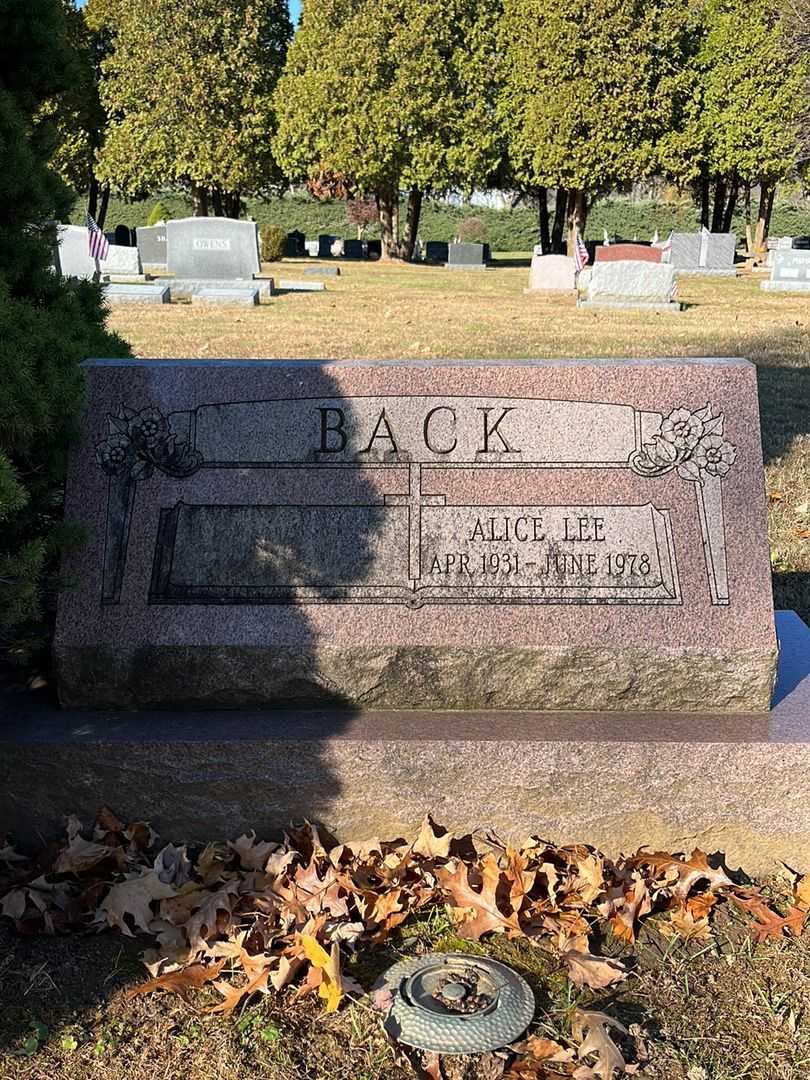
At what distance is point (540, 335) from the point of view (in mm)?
13297

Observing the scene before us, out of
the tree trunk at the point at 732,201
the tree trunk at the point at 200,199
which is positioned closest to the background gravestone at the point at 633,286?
the tree trunk at the point at 732,201

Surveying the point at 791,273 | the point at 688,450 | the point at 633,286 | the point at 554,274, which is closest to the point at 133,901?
the point at 688,450

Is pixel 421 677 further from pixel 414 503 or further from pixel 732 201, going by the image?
pixel 732 201

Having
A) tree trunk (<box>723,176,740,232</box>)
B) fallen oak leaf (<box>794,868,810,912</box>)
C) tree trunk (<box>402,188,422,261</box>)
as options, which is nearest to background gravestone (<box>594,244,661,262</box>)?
tree trunk (<box>402,188,422,261</box>)

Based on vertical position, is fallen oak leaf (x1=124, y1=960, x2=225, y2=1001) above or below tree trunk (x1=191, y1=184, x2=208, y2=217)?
below

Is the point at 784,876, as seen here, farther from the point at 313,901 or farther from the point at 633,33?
the point at 633,33

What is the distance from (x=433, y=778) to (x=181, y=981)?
0.90 metres

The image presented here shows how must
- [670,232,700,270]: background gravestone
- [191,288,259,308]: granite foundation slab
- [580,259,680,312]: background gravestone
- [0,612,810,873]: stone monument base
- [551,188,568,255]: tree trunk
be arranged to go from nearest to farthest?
1. [0,612,810,873]: stone monument base
2. [580,259,680,312]: background gravestone
3. [191,288,259,308]: granite foundation slab
4. [670,232,700,270]: background gravestone
5. [551,188,568,255]: tree trunk

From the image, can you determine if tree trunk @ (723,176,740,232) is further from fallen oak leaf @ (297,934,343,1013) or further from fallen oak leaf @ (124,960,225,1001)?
fallen oak leaf @ (124,960,225,1001)

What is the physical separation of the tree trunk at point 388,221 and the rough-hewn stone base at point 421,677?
118 feet

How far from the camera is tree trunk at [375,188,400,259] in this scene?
122 ft

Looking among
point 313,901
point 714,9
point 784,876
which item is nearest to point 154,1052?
Result: point 313,901

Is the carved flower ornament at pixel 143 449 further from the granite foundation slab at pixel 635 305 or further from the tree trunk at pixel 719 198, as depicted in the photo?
the tree trunk at pixel 719 198

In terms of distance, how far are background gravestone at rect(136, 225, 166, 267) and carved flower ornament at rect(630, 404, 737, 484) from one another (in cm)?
2878
